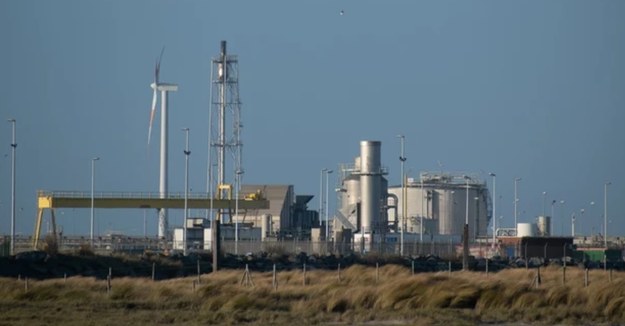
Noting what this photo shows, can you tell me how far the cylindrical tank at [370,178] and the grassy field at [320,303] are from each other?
39.5 meters

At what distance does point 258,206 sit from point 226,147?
22.2ft

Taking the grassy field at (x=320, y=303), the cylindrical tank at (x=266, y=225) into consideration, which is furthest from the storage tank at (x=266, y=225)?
the grassy field at (x=320, y=303)

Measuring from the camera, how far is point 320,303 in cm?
3856

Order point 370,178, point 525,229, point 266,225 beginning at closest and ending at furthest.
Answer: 1. point 370,178
2. point 266,225
3. point 525,229

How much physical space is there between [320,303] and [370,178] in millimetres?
46866

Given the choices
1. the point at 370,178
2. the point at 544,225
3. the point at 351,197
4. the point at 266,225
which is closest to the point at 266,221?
the point at 266,225

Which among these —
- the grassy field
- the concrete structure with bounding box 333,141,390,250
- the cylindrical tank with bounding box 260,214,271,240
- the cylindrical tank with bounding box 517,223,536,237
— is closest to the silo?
the concrete structure with bounding box 333,141,390,250

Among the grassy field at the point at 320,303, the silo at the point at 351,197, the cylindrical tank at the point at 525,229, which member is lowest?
the grassy field at the point at 320,303

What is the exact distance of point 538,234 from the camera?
97.0m

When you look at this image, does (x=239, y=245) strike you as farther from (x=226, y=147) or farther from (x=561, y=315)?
(x=561, y=315)

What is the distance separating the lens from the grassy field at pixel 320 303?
34.8 metres

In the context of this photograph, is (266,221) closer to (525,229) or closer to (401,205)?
(401,205)

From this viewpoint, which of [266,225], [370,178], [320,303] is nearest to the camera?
[320,303]

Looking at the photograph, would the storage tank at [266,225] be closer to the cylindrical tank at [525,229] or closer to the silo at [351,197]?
the silo at [351,197]
